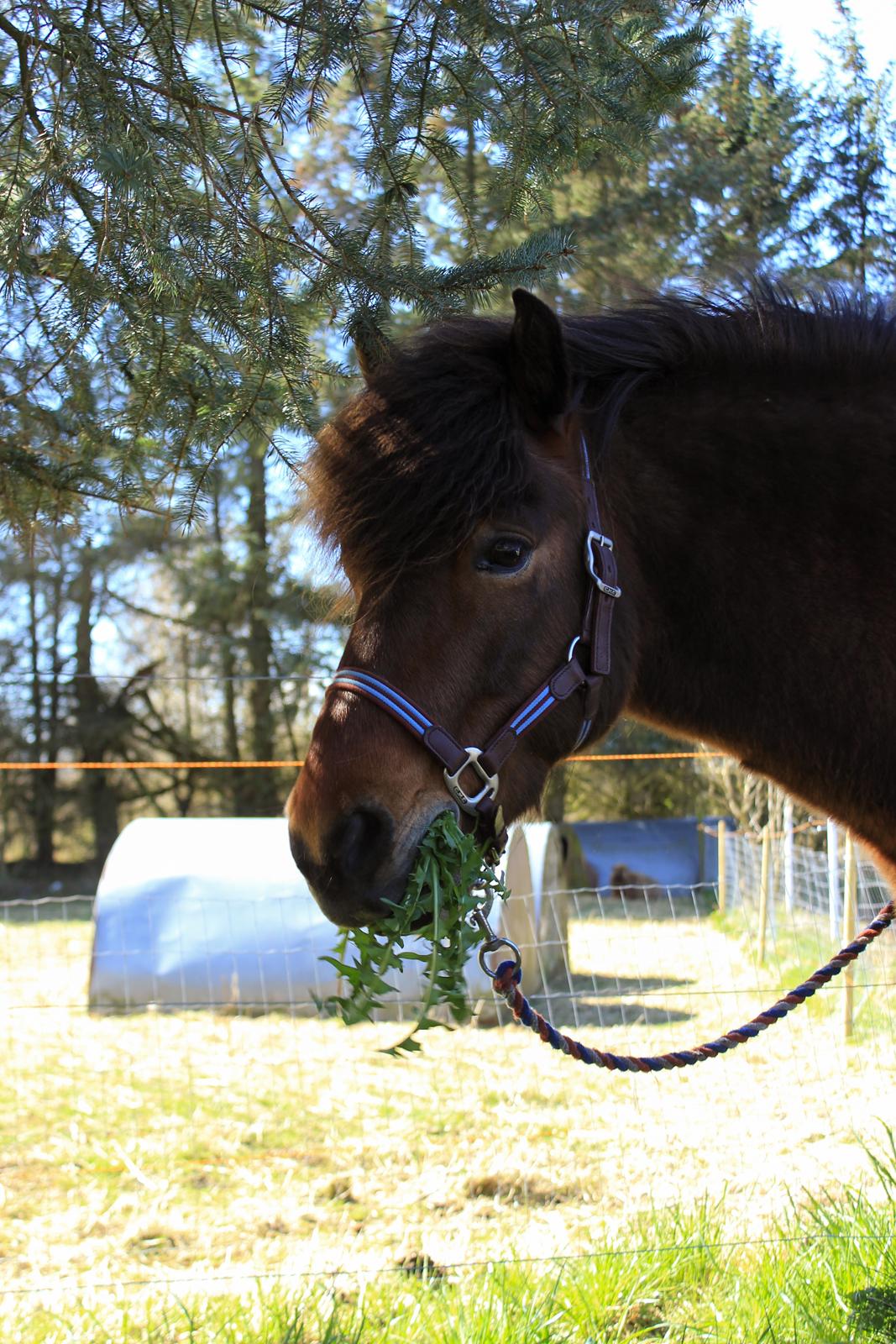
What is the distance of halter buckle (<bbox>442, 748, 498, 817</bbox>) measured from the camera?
181 centimetres

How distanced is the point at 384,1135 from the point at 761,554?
3.76m

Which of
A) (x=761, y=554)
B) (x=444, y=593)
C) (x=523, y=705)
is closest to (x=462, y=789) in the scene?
(x=523, y=705)

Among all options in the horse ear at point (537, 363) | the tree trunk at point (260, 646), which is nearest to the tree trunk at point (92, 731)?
the tree trunk at point (260, 646)

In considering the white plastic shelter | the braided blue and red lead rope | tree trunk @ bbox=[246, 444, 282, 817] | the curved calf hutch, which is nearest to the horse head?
the braided blue and red lead rope

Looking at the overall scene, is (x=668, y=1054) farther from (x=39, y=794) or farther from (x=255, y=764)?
(x=39, y=794)

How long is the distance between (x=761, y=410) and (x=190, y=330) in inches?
50.0

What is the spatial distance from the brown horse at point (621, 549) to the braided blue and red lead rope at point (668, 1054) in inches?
11.7

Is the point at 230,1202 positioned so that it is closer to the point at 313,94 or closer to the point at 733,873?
the point at 313,94

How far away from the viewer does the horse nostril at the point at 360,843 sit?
172 centimetres

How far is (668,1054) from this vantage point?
2.26 metres

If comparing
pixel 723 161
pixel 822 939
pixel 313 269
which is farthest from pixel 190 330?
pixel 723 161

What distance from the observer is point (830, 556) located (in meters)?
1.96

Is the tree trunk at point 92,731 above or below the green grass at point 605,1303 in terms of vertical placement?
above

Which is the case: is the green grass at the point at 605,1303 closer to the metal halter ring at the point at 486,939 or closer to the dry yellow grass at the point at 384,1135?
the dry yellow grass at the point at 384,1135
